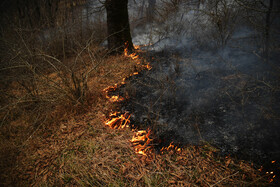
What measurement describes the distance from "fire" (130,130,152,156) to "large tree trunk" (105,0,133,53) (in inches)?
130

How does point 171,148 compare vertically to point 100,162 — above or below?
above

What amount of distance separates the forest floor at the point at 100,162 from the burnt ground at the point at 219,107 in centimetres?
21

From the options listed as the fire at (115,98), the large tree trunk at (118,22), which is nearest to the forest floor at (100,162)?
the fire at (115,98)

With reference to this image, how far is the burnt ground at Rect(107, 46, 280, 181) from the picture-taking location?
186 centimetres

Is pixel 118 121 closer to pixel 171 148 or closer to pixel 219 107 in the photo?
pixel 171 148

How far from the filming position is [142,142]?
6.98 feet

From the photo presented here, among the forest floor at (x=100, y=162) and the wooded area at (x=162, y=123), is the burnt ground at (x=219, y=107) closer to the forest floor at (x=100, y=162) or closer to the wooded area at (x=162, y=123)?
the wooded area at (x=162, y=123)

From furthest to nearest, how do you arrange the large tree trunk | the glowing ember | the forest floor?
the large tree trunk < the glowing ember < the forest floor

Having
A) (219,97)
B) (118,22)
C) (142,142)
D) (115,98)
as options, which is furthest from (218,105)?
(118,22)

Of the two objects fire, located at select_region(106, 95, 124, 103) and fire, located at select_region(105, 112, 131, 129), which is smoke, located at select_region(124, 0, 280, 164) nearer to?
fire, located at select_region(105, 112, 131, 129)

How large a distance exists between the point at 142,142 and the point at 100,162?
0.65m

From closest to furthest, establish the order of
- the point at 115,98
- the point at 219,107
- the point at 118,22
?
1. the point at 219,107
2. the point at 115,98
3. the point at 118,22

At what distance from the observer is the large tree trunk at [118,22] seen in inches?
188

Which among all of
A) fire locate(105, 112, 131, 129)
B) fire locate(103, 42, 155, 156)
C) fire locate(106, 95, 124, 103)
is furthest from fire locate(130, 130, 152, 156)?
fire locate(106, 95, 124, 103)
